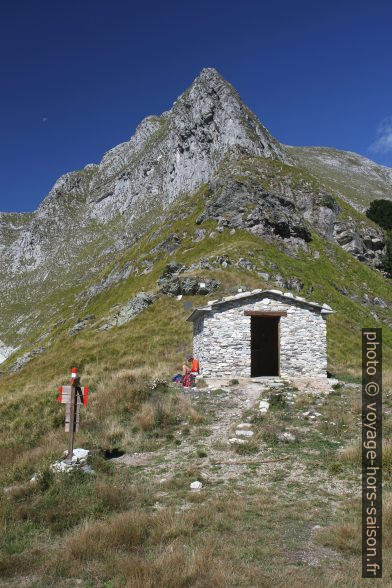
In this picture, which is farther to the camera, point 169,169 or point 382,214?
point 169,169

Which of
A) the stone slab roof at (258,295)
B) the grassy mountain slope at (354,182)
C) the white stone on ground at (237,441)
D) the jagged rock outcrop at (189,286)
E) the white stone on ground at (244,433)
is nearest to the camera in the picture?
the white stone on ground at (237,441)

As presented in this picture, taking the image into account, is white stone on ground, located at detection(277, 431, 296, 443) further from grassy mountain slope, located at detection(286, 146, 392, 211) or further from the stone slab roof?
grassy mountain slope, located at detection(286, 146, 392, 211)

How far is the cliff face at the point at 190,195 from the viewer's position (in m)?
61.2

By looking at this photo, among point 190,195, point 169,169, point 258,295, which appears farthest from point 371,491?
point 169,169

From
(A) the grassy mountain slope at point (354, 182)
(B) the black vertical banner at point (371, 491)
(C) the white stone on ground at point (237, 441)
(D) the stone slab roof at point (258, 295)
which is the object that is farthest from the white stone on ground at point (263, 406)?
(A) the grassy mountain slope at point (354, 182)

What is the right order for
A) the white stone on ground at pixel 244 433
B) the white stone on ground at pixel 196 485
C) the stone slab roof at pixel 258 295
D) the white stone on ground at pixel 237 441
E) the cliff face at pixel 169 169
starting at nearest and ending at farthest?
the white stone on ground at pixel 196 485 → the white stone on ground at pixel 237 441 → the white stone on ground at pixel 244 433 → the stone slab roof at pixel 258 295 → the cliff face at pixel 169 169

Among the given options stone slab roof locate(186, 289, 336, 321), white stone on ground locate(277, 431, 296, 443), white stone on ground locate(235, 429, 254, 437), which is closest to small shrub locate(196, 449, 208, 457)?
white stone on ground locate(235, 429, 254, 437)

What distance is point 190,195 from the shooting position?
102062 mm

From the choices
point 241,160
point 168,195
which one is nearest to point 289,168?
point 241,160

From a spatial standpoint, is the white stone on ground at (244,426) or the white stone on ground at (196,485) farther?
the white stone on ground at (244,426)

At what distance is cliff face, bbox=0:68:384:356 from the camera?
6125 centimetres

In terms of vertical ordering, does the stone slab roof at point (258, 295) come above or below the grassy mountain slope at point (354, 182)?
below

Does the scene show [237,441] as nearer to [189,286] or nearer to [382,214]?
[189,286]

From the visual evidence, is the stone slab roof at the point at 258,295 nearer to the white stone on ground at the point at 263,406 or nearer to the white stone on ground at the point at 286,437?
the white stone on ground at the point at 263,406
